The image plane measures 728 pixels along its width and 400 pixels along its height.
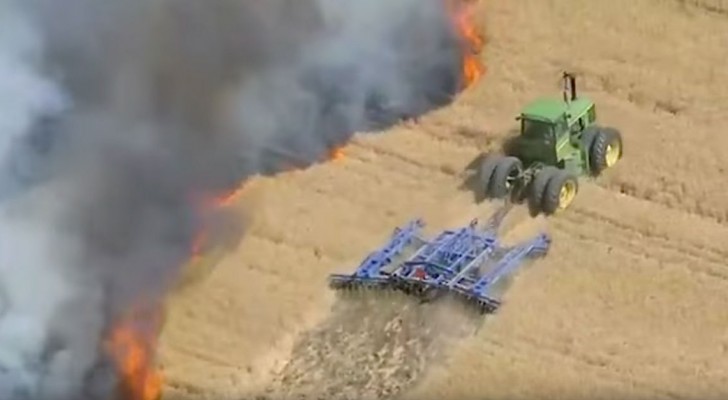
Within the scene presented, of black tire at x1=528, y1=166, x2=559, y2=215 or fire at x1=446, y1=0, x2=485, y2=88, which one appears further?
fire at x1=446, y1=0, x2=485, y2=88

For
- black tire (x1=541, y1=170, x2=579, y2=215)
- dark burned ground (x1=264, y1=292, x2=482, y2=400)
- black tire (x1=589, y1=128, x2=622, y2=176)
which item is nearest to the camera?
dark burned ground (x1=264, y1=292, x2=482, y2=400)

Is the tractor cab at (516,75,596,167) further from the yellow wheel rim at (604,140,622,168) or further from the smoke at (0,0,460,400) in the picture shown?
the smoke at (0,0,460,400)

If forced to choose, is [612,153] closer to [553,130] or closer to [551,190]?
[553,130]

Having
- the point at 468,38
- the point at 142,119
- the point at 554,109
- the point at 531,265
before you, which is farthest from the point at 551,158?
the point at 142,119

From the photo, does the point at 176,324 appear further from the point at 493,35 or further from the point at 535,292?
the point at 493,35

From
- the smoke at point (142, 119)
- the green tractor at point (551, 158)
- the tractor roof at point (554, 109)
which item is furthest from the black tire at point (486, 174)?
the smoke at point (142, 119)

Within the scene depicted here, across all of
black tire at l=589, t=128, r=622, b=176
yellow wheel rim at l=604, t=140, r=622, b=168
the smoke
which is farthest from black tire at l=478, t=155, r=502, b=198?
the smoke

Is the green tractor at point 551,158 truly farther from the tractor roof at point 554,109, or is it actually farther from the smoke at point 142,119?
the smoke at point 142,119

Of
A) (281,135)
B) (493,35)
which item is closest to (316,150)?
(281,135)
